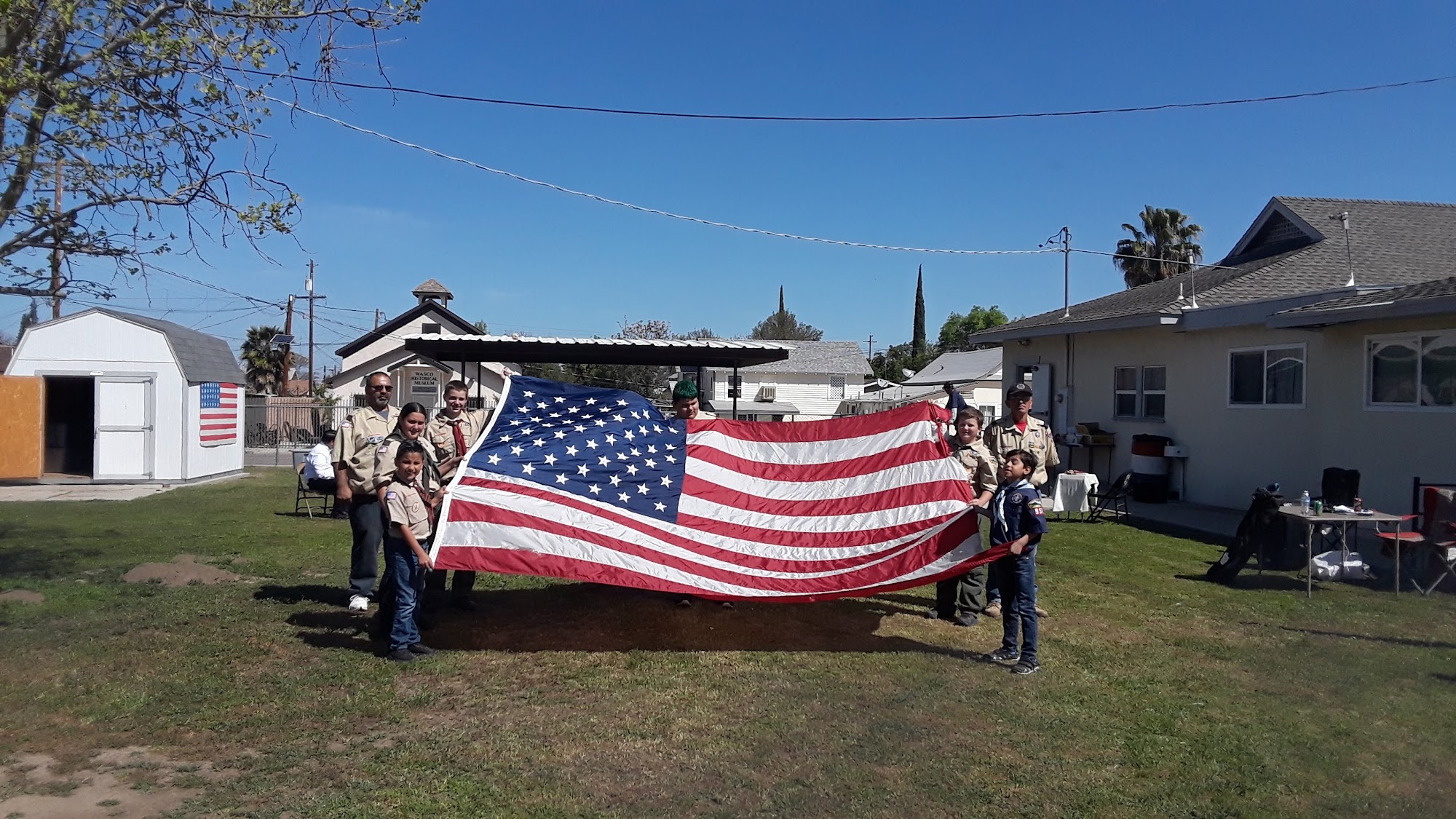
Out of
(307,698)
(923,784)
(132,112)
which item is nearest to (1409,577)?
(923,784)

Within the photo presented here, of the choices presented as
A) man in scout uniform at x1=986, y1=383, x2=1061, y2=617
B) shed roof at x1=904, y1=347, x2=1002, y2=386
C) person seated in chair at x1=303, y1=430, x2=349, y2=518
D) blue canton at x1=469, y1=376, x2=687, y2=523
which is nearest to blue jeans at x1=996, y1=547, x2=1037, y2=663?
man in scout uniform at x1=986, y1=383, x2=1061, y2=617

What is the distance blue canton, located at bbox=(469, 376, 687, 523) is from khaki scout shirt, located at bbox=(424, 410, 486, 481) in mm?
285

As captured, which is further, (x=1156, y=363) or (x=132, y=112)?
(x=1156, y=363)

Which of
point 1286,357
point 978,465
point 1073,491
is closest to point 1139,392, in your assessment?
point 1286,357

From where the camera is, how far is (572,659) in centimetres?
641

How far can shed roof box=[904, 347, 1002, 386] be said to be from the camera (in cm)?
3953

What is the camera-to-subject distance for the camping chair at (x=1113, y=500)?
45.8 ft

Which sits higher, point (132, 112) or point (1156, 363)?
point (132, 112)

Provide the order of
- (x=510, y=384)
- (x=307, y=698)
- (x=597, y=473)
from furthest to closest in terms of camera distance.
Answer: (x=510, y=384), (x=597, y=473), (x=307, y=698)

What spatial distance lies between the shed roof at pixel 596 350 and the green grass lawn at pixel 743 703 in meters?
2.20

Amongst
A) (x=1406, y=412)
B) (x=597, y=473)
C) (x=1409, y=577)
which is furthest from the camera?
(x=1406, y=412)

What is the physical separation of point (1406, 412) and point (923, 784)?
35.0 feet

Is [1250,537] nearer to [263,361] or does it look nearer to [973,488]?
[973,488]

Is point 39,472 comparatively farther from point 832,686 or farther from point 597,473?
point 832,686
